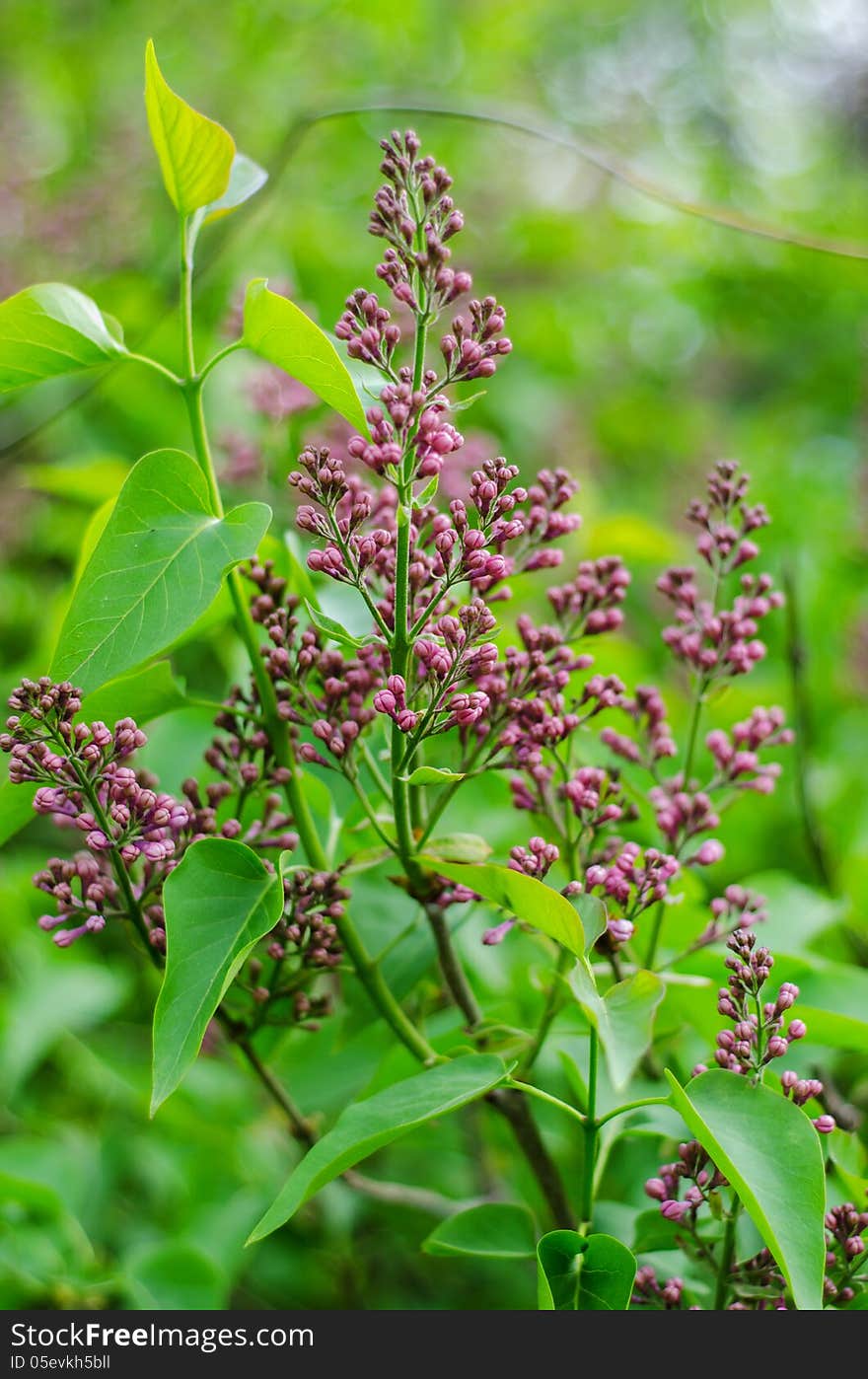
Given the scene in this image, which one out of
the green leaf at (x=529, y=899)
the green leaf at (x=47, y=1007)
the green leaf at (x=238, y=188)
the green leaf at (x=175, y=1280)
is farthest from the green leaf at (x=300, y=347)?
the green leaf at (x=47, y=1007)

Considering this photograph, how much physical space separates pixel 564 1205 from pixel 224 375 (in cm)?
175

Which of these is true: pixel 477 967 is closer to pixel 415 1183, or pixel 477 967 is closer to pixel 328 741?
pixel 328 741

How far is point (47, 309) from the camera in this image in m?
0.75

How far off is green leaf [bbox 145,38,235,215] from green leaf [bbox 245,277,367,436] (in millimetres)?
116

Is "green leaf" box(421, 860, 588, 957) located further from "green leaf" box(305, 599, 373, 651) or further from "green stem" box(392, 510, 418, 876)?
"green leaf" box(305, 599, 373, 651)

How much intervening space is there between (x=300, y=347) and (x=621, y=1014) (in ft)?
1.47

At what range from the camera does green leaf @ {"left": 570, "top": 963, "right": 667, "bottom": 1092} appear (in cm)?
61

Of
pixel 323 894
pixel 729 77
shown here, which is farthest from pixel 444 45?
pixel 323 894

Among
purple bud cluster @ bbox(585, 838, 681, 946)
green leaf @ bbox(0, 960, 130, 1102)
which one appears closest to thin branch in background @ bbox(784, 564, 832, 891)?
purple bud cluster @ bbox(585, 838, 681, 946)

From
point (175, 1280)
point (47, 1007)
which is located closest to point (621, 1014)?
point (175, 1280)

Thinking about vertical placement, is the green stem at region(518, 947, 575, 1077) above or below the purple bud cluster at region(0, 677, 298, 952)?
below

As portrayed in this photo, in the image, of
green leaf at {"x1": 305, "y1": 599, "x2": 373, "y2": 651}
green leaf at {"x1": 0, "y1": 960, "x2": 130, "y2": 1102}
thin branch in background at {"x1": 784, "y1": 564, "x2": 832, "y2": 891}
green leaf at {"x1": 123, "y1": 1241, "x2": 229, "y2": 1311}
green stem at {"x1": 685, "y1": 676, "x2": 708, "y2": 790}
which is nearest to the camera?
green leaf at {"x1": 305, "y1": 599, "x2": 373, "y2": 651}

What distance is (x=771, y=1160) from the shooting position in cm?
64

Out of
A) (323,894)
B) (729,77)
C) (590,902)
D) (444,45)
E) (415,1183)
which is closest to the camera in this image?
(590,902)
